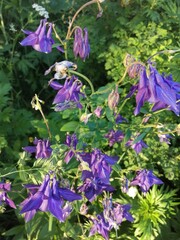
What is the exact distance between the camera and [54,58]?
2.50 m

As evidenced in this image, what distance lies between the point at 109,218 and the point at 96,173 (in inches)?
8.4

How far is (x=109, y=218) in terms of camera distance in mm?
1401

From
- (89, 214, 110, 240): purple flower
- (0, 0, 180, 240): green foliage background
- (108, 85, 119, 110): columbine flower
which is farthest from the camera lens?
(0, 0, 180, 240): green foliage background

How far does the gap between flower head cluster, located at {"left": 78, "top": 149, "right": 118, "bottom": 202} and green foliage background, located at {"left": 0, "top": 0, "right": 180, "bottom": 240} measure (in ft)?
0.35

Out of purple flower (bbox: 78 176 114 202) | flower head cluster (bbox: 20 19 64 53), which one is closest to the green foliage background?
purple flower (bbox: 78 176 114 202)

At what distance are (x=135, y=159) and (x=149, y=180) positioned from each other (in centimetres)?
36

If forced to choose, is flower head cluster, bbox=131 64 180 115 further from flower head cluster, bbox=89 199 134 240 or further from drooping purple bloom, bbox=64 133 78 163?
flower head cluster, bbox=89 199 134 240

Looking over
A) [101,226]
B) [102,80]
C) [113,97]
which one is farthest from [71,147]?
[102,80]

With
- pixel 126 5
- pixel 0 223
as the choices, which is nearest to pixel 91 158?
pixel 0 223

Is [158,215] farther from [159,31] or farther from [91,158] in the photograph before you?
[159,31]

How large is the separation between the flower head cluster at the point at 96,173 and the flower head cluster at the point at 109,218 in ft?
0.21

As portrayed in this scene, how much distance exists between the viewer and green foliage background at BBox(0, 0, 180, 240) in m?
1.68

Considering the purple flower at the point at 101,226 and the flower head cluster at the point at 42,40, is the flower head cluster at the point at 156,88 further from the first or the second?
the purple flower at the point at 101,226

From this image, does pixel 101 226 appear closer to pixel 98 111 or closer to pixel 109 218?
pixel 109 218
